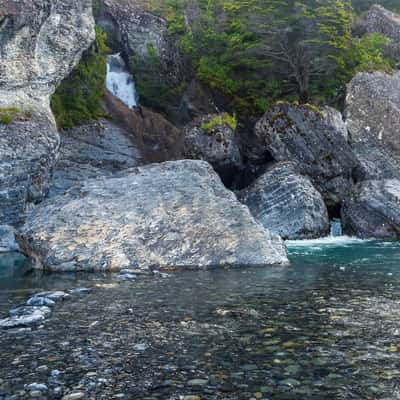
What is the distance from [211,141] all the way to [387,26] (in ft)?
→ 61.6

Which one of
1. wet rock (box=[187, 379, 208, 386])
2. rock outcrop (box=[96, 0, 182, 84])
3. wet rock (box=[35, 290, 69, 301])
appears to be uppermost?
rock outcrop (box=[96, 0, 182, 84])

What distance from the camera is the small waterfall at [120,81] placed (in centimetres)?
3250

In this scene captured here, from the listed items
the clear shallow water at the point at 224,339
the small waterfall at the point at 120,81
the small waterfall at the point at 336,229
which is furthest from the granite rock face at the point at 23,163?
the small waterfall at the point at 336,229

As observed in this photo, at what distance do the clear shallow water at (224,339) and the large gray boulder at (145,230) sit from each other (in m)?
2.04

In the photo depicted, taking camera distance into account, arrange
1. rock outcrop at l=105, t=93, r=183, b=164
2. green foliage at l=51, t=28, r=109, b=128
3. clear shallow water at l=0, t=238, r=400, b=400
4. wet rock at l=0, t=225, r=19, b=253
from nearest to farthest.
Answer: clear shallow water at l=0, t=238, r=400, b=400, wet rock at l=0, t=225, r=19, b=253, green foliage at l=51, t=28, r=109, b=128, rock outcrop at l=105, t=93, r=183, b=164

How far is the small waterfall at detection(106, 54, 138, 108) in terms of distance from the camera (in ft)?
107

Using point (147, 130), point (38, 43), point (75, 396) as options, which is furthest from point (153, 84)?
point (75, 396)

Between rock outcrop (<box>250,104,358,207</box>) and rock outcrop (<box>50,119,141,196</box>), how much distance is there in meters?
8.49

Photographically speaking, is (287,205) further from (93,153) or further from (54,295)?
(54,295)

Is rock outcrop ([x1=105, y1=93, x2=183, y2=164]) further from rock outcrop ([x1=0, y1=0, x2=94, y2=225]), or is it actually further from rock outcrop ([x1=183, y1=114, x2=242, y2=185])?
rock outcrop ([x1=0, y1=0, x2=94, y2=225])

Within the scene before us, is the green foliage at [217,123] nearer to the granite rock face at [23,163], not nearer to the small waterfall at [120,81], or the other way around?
the granite rock face at [23,163]

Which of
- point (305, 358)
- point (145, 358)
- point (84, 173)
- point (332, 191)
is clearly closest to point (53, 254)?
point (145, 358)

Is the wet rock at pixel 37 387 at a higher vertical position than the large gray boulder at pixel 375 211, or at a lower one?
lower

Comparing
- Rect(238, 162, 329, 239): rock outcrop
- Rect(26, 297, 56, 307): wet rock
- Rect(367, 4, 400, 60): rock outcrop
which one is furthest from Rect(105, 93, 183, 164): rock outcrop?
Rect(26, 297, 56, 307): wet rock
